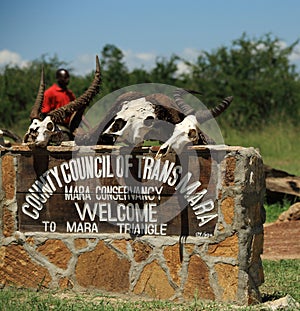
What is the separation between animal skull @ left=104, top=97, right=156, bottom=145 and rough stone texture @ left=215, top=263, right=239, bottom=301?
1.35m

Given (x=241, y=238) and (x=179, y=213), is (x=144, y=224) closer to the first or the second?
(x=179, y=213)

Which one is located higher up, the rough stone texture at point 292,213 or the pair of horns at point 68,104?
the pair of horns at point 68,104

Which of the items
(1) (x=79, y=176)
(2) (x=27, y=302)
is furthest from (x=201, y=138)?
(2) (x=27, y=302)

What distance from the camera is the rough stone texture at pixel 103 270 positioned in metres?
6.63

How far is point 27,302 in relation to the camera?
623 cm

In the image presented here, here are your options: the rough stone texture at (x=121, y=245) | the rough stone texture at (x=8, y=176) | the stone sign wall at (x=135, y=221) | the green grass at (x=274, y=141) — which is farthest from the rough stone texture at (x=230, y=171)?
the green grass at (x=274, y=141)

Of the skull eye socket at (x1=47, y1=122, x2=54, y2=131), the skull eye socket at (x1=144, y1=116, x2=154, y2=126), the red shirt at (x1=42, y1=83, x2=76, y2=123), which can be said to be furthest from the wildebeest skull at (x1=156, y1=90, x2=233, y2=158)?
the red shirt at (x1=42, y1=83, x2=76, y2=123)

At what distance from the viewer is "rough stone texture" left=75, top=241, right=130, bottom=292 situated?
21.7 ft

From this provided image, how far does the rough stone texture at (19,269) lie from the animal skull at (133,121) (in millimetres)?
1390

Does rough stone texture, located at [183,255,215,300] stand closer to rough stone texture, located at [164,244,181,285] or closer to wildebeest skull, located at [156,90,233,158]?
rough stone texture, located at [164,244,181,285]

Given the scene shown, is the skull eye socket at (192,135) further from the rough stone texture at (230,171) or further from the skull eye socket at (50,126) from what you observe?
the skull eye socket at (50,126)

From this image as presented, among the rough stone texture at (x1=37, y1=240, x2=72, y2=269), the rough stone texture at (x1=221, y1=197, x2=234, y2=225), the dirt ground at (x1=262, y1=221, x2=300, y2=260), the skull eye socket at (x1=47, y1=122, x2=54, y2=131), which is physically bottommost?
the dirt ground at (x1=262, y1=221, x2=300, y2=260)

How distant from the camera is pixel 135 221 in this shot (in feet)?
21.7

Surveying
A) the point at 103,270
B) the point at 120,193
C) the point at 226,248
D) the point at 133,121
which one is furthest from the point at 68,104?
the point at 226,248
